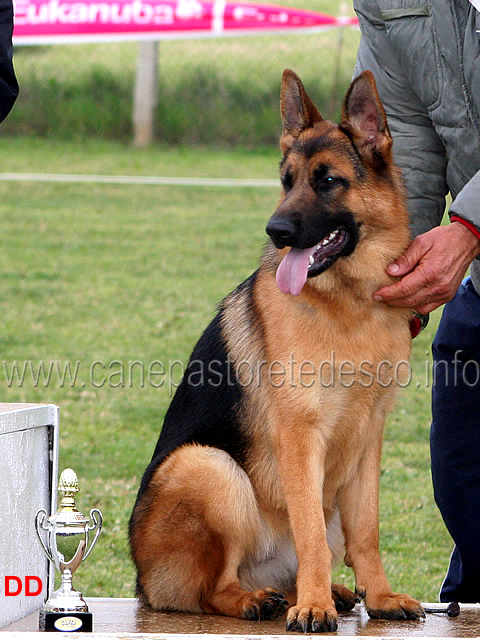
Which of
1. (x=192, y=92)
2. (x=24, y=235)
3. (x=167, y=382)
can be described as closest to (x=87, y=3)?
(x=192, y=92)

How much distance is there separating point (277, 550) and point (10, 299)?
253 inches

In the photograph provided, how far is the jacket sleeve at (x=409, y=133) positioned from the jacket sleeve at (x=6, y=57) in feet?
3.78

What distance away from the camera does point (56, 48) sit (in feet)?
51.5

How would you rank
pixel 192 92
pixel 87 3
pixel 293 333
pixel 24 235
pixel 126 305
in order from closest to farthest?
pixel 293 333, pixel 126 305, pixel 24 235, pixel 87 3, pixel 192 92

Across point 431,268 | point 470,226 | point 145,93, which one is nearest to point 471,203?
point 470,226

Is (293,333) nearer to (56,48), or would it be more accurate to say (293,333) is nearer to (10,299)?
(10,299)

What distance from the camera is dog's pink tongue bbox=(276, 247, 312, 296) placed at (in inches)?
112

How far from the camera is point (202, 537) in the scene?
2.94 meters

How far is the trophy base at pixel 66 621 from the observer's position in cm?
Answer: 263

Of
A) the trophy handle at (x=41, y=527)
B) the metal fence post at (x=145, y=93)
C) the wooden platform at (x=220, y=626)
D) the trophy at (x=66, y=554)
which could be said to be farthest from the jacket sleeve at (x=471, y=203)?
the metal fence post at (x=145, y=93)

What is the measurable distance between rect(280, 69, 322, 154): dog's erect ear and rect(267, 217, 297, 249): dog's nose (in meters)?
0.36

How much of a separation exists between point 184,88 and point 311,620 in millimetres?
12664

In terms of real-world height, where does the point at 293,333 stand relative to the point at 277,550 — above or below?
above

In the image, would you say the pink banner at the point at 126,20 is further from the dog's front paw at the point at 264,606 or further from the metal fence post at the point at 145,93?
the dog's front paw at the point at 264,606
